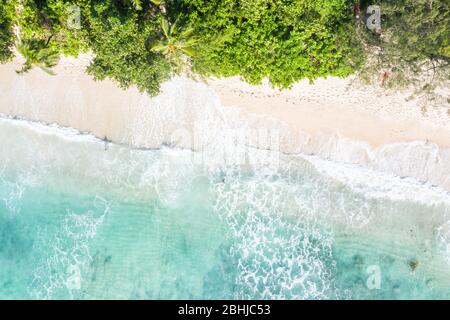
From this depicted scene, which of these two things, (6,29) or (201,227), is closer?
(6,29)

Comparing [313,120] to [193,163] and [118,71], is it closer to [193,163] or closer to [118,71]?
[193,163]

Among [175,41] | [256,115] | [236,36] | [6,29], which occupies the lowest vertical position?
[256,115]

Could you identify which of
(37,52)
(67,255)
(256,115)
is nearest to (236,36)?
(256,115)

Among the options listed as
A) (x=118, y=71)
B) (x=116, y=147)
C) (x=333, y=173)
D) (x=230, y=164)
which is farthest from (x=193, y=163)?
(x=333, y=173)

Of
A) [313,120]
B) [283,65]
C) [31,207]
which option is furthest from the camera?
[31,207]

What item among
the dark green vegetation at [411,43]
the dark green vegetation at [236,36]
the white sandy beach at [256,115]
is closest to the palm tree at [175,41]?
the dark green vegetation at [236,36]

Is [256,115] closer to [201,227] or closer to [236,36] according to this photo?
[236,36]

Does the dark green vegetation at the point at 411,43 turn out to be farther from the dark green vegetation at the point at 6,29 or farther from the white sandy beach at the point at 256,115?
the dark green vegetation at the point at 6,29
